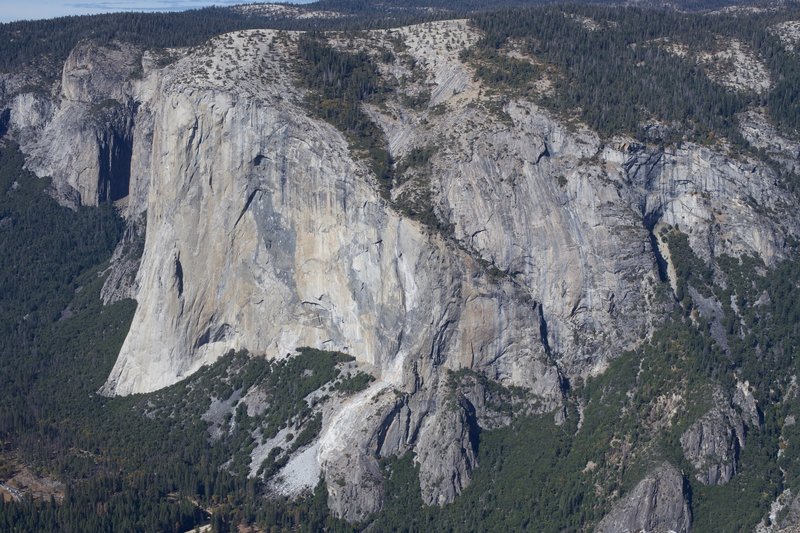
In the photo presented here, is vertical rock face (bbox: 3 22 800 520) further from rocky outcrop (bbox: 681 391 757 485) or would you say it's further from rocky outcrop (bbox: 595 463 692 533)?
rocky outcrop (bbox: 595 463 692 533)

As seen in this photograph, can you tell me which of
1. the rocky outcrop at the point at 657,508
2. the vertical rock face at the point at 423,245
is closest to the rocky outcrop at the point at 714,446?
the vertical rock face at the point at 423,245

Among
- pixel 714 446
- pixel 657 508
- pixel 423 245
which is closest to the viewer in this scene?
pixel 657 508

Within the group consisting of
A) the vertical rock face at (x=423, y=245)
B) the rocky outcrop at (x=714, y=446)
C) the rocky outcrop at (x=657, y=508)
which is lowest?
the rocky outcrop at (x=657, y=508)

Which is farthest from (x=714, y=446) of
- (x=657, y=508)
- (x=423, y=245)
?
(x=423, y=245)

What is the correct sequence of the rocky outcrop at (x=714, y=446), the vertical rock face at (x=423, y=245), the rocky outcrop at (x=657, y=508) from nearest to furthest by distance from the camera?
the rocky outcrop at (x=657, y=508), the rocky outcrop at (x=714, y=446), the vertical rock face at (x=423, y=245)

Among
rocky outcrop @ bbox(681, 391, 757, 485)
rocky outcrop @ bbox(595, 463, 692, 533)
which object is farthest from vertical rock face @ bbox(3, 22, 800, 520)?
rocky outcrop @ bbox(595, 463, 692, 533)

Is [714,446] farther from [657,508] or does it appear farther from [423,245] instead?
[423,245]

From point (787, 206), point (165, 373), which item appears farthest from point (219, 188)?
point (787, 206)

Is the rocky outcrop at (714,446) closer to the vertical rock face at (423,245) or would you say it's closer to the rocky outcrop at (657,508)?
the vertical rock face at (423,245)

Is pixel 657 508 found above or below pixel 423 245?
below
